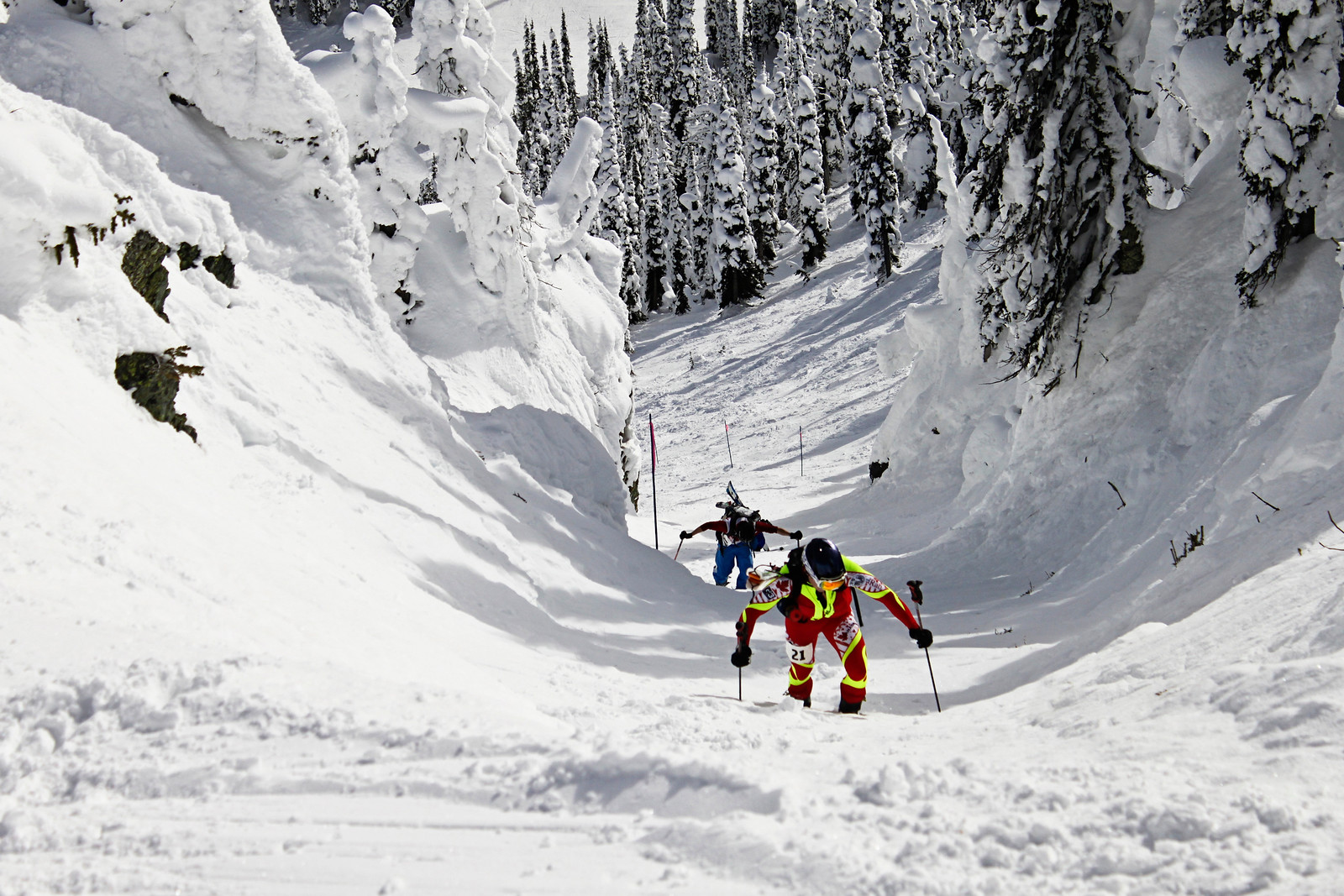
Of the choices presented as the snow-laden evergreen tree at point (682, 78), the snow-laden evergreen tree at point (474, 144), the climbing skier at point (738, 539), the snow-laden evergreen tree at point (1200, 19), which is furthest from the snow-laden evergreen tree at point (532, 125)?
the snow-laden evergreen tree at point (1200, 19)

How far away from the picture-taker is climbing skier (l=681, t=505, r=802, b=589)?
1422 cm

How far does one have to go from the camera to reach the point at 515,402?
1642 centimetres

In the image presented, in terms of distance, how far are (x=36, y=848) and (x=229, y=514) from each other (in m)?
3.89

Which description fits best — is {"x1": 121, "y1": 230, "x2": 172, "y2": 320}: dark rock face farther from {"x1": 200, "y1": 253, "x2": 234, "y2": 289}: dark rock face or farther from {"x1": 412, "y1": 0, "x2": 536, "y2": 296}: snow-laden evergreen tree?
{"x1": 412, "y1": 0, "x2": 536, "y2": 296}: snow-laden evergreen tree

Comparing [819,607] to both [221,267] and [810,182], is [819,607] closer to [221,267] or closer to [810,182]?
[221,267]

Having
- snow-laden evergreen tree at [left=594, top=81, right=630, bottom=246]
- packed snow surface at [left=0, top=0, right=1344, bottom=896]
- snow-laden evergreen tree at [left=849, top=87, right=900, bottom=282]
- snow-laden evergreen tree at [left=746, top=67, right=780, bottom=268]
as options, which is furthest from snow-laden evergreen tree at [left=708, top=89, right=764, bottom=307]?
packed snow surface at [left=0, top=0, right=1344, bottom=896]

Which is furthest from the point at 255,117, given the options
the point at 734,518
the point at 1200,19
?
the point at 1200,19

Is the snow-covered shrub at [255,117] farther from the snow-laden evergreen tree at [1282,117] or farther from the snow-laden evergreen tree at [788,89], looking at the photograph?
the snow-laden evergreen tree at [788,89]

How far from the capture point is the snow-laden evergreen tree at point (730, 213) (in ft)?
161

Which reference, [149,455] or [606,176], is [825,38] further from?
[149,455]

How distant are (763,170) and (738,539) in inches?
1677

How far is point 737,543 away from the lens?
48.1ft

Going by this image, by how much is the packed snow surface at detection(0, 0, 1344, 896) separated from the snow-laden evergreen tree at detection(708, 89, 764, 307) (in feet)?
111

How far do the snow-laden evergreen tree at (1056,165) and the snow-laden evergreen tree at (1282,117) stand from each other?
2182 millimetres
